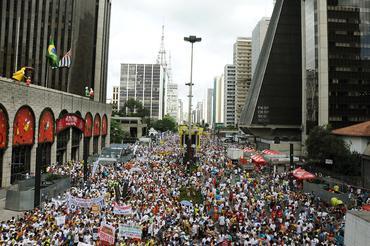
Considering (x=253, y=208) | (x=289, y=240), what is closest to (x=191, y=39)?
(x=253, y=208)

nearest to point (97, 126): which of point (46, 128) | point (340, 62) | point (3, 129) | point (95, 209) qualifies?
point (46, 128)

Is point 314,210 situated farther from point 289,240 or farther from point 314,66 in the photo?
point 314,66

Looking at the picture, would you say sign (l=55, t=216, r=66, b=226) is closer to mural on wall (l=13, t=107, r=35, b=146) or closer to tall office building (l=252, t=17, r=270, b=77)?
mural on wall (l=13, t=107, r=35, b=146)

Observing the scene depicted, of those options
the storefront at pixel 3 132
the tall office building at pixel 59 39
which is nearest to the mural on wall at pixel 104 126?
the tall office building at pixel 59 39

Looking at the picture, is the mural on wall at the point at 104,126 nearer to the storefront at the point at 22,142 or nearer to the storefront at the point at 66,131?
the storefront at the point at 66,131

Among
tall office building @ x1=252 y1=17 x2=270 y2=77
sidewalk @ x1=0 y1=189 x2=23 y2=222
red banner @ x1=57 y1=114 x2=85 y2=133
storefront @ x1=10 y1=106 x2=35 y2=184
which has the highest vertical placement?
tall office building @ x1=252 y1=17 x2=270 y2=77

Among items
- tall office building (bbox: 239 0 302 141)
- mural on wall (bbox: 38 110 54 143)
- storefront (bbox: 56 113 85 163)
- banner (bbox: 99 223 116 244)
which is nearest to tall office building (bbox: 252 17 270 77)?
tall office building (bbox: 239 0 302 141)
